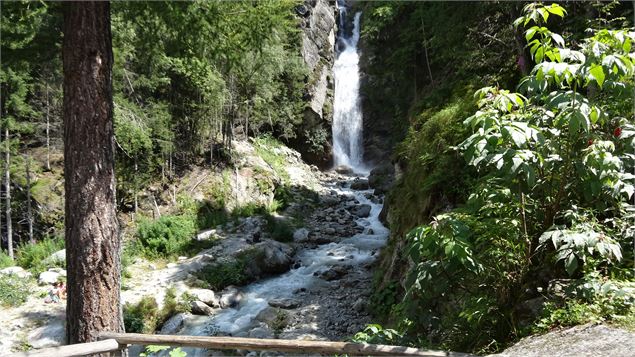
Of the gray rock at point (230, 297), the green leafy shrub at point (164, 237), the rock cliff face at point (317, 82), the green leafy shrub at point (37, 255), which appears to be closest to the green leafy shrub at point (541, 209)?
the gray rock at point (230, 297)

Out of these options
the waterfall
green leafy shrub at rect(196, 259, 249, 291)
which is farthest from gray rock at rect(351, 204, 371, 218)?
the waterfall

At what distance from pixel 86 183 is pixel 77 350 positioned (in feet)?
4.73

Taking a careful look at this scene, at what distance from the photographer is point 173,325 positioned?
9.92 m

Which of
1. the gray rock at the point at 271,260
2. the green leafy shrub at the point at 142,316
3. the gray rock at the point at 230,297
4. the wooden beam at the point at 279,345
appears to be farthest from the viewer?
the gray rock at the point at 271,260

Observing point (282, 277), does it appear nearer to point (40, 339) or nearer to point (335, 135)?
point (40, 339)

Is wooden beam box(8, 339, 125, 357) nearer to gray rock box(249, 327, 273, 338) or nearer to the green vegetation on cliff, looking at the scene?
the green vegetation on cliff

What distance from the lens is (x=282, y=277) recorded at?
12.8 meters

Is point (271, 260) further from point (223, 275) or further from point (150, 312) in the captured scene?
point (150, 312)

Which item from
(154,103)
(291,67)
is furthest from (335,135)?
(154,103)

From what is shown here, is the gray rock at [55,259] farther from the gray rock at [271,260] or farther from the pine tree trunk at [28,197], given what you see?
the gray rock at [271,260]

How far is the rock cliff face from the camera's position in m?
26.6

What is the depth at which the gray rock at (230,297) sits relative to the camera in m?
11.1

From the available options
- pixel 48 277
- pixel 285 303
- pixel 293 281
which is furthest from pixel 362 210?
pixel 48 277

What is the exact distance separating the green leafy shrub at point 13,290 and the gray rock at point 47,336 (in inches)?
63.5
